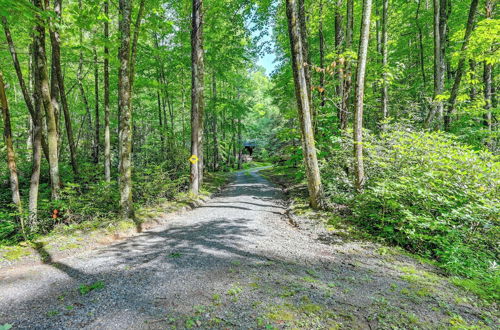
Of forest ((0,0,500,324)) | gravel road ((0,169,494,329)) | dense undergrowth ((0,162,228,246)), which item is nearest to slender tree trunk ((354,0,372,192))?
Result: forest ((0,0,500,324))

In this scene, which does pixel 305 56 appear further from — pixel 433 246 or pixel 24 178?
pixel 24 178

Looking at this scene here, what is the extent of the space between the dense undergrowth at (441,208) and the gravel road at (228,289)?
2.04ft

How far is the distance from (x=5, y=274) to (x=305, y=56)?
36.5 ft

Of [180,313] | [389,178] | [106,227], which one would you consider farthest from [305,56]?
[180,313]

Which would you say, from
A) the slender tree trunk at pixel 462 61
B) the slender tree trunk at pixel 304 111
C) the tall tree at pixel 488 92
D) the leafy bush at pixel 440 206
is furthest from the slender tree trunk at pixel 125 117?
the tall tree at pixel 488 92

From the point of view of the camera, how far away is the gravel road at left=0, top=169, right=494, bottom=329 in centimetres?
232

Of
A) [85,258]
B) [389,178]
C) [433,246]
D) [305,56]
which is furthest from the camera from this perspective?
[305,56]

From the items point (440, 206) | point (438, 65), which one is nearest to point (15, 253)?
point (440, 206)

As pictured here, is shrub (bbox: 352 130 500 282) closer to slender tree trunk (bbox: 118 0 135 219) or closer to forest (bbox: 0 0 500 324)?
forest (bbox: 0 0 500 324)

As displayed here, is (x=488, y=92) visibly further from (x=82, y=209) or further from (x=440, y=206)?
(x=82, y=209)

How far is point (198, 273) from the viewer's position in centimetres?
332

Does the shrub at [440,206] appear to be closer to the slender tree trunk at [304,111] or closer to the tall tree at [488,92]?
the slender tree trunk at [304,111]

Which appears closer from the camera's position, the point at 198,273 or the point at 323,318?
the point at 323,318

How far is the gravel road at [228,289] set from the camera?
2320 mm
